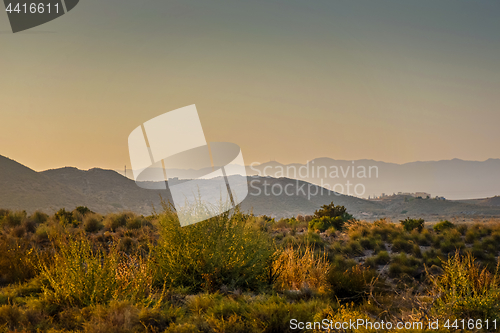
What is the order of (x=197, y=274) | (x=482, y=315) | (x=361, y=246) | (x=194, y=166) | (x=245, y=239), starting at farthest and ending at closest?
(x=361, y=246)
(x=194, y=166)
(x=245, y=239)
(x=197, y=274)
(x=482, y=315)

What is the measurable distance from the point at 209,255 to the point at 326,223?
19049 millimetres

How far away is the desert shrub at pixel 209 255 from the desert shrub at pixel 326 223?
17.3 meters

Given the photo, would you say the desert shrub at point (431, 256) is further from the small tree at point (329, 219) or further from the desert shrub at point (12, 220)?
the desert shrub at point (12, 220)

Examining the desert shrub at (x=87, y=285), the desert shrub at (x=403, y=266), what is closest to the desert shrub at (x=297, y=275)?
the desert shrub at (x=87, y=285)

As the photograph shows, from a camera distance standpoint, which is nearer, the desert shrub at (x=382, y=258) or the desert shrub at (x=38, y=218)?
the desert shrub at (x=382, y=258)

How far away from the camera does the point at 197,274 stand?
8.55 m

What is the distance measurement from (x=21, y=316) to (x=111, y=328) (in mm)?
2035

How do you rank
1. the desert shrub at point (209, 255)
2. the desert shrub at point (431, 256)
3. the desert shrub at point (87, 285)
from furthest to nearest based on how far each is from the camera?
the desert shrub at point (431, 256) → the desert shrub at point (209, 255) → the desert shrub at point (87, 285)

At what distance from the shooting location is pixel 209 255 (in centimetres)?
858

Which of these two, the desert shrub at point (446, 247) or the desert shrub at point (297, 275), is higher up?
the desert shrub at point (297, 275)

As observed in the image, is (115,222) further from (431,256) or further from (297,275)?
(431,256)

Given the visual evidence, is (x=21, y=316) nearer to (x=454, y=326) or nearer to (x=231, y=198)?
(x=231, y=198)

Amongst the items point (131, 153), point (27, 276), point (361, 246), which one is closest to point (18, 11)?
point (131, 153)

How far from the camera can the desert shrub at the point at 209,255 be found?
27.8 ft
